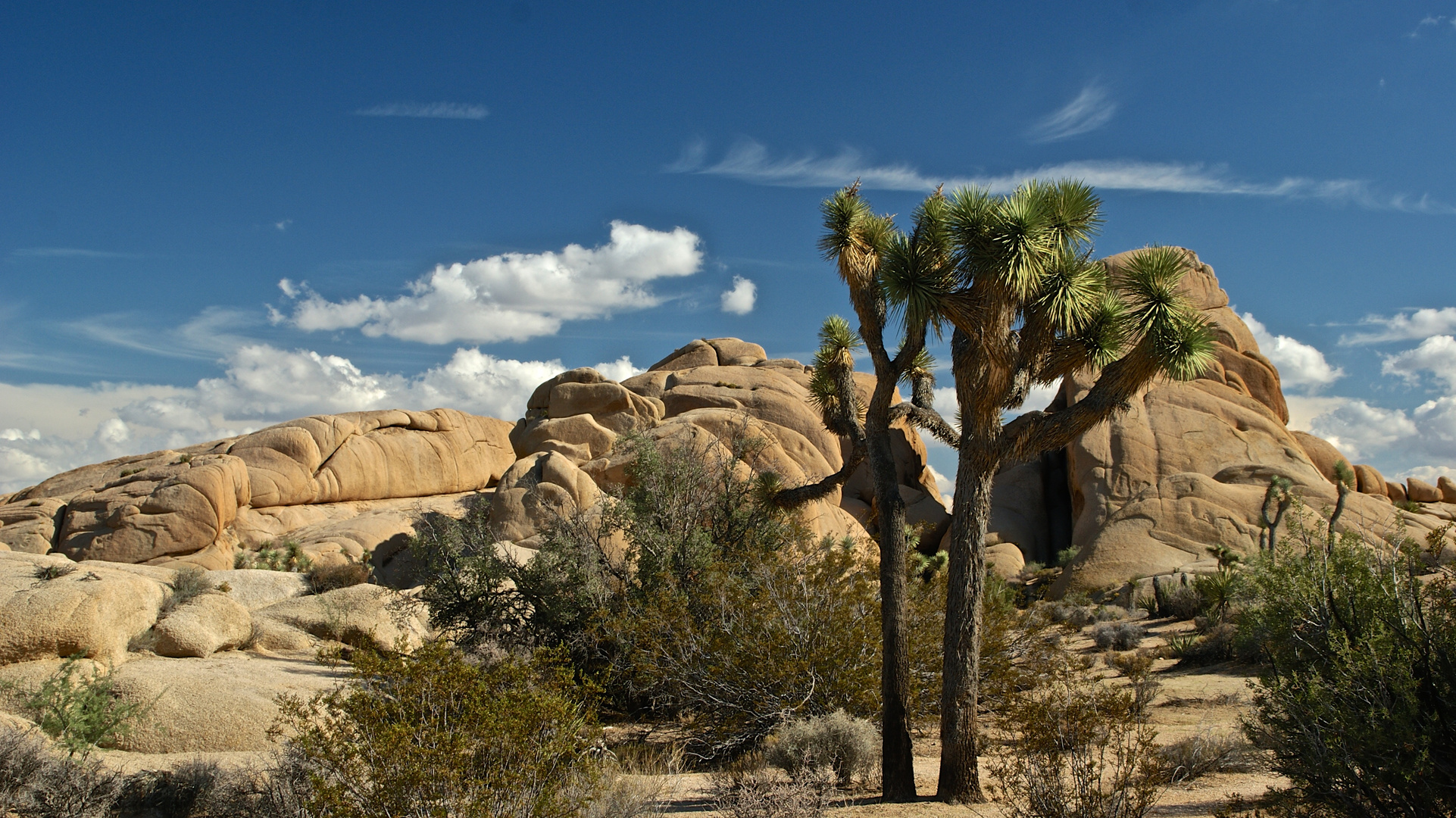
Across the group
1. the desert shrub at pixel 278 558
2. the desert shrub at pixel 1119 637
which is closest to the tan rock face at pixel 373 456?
the desert shrub at pixel 278 558

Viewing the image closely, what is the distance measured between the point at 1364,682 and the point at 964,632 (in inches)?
131

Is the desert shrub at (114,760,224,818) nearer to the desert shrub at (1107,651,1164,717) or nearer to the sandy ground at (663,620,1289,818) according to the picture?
the sandy ground at (663,620,1289,818)

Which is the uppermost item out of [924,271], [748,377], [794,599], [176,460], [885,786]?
[748,377]

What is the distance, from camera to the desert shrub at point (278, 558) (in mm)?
29953

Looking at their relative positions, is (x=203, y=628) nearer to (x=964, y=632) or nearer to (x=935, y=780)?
(x=935, y=780)

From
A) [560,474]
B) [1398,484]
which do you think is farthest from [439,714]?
[1398,484]

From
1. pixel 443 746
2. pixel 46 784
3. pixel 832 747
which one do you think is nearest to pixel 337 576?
pixel 46 784

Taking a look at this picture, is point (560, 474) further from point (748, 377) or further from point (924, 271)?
point (924, 271)

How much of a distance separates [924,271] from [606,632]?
699cm

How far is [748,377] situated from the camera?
40.2 meters

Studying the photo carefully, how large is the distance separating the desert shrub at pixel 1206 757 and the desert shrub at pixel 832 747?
299 cm

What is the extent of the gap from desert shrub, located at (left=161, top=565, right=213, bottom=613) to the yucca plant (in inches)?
555

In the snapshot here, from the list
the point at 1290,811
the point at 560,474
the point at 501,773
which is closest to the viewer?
the point at 501,773

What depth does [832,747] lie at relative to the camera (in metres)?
A: 9.52
